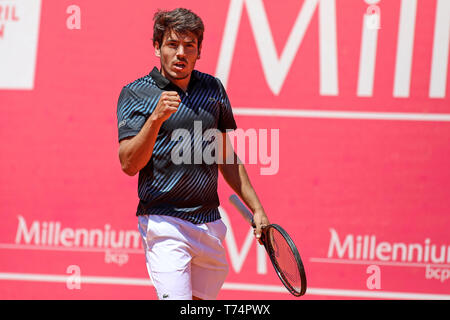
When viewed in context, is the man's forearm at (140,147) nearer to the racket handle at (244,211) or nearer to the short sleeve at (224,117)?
the short sleeve at (224,117)

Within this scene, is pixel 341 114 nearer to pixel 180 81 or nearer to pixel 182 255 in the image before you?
pixel 180 81

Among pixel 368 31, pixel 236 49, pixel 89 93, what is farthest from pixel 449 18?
pixel 89 93

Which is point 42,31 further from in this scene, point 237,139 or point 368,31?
point 368,31

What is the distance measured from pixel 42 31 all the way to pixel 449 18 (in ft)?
8.44

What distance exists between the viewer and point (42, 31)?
379 cm

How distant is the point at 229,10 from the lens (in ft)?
12.2

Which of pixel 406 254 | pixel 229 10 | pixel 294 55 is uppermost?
pixel 229 10

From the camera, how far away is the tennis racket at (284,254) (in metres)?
2.44

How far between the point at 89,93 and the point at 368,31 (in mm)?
1822

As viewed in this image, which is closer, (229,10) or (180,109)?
(180,109)

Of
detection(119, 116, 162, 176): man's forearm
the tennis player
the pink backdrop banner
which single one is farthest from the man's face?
the pink backdrop banner

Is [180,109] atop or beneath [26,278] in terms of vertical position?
atop

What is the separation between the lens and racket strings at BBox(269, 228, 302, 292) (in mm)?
2531

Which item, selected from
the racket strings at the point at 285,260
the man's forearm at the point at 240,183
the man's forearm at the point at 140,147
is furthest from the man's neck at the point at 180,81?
the racket strings at the point at 285,260
